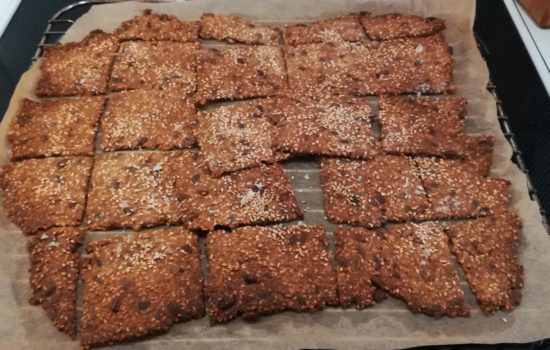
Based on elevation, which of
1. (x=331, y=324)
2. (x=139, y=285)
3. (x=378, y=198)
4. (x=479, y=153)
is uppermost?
(x=479, y=153)

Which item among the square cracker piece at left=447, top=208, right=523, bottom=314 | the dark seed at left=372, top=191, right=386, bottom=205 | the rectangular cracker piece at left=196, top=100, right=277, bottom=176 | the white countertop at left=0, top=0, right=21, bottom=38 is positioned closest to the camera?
the square cracker piece at left=447, top=208, right=523, bottom=314

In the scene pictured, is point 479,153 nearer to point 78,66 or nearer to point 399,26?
point 399,26

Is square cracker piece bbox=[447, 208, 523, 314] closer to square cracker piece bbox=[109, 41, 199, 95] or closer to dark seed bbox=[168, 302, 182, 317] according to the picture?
dark seed bbox=[168, 302, 182, 317]

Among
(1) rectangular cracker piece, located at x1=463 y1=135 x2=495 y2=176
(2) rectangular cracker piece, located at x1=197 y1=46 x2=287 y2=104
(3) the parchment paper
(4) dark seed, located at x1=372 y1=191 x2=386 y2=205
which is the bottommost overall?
(3) the parchment paper

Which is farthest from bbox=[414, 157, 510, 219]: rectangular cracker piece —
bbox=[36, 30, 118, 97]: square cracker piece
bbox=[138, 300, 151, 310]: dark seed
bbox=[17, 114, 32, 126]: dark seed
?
bbox=[17, 114, 32, 126]: dark seed

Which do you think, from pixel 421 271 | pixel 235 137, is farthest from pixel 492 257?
pixel 235 137

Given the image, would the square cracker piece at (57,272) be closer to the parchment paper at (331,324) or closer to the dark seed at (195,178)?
the parchment paper at (331,324)
